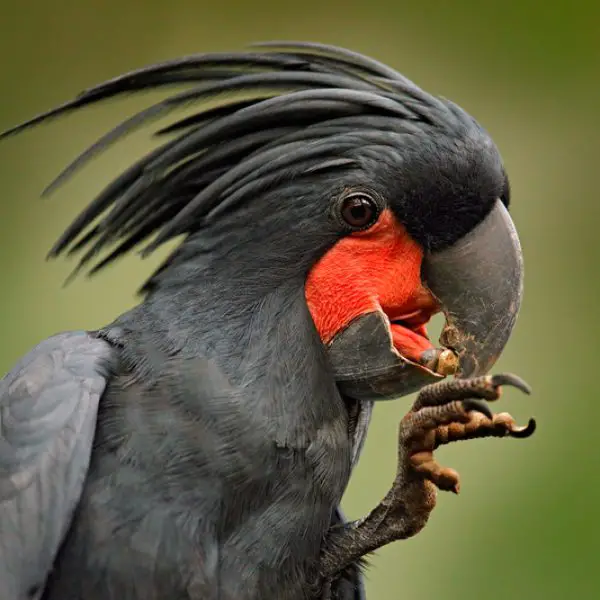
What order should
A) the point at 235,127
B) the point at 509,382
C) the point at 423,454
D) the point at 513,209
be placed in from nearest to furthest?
the point at 509,382 → the point at 423,454 → the point at 235,127 → the point at 513,209

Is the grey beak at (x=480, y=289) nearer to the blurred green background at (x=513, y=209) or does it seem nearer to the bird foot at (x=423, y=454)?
the bird foot at (x=423, y=454)

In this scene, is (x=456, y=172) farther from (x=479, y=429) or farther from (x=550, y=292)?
(x=550, y=292)

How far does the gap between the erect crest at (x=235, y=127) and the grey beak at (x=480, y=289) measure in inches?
6.1

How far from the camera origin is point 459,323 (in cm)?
130

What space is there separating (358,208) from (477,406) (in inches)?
11.6

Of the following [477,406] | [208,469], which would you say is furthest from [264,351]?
[477,406]

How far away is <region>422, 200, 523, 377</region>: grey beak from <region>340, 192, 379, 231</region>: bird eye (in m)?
0.10

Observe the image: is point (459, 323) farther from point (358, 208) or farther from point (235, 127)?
point (235, 127)

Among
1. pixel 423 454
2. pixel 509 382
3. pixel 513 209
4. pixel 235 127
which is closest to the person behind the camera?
pixel 509 382

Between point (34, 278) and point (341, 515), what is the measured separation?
142 centimetres

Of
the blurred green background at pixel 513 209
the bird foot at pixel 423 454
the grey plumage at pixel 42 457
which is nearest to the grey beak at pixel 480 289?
the bird foot at pixel 423 454

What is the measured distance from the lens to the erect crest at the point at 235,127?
1.30 meters

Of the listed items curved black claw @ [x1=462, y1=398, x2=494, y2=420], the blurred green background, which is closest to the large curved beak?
curved black claw @ [x1=462, y1=398, x2=494, y2=420]

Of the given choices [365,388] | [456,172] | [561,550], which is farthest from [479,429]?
[561,550]
